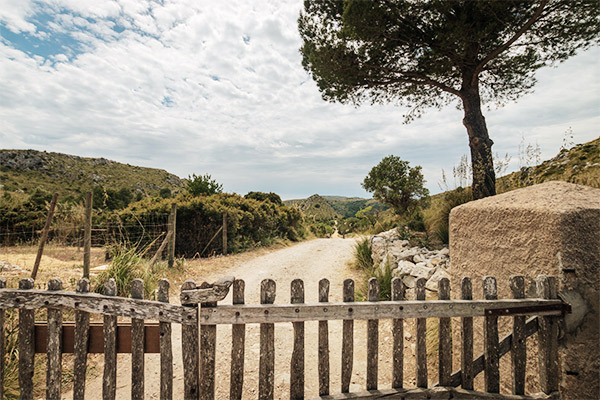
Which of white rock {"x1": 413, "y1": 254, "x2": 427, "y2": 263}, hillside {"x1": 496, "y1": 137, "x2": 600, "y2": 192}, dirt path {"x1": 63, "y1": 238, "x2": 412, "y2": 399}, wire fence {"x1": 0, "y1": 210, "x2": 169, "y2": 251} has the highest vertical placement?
hillside {"x1": 496, "y1": 137, "x2": 600, "y2": 192}

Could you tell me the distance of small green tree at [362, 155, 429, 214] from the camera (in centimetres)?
1477

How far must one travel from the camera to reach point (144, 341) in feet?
7.32

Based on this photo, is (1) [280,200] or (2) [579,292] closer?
(2) [579,292]

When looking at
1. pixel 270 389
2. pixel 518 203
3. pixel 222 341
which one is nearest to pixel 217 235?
pixel 222 341

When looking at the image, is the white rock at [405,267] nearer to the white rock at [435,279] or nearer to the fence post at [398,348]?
the white rock at [435,279]

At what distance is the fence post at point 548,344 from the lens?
2178 mm

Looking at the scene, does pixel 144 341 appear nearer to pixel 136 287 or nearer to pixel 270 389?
pixel 136 287

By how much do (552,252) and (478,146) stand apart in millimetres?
5510

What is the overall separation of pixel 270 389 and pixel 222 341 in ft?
6.86

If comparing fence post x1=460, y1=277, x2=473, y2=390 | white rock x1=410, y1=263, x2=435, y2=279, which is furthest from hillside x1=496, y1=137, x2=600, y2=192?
fence post x1=460, y1=277, x2=473, y2=390

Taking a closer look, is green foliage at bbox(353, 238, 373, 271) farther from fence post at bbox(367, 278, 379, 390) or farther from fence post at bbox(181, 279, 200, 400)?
fence post at bbox(181, 279, 200, 400)

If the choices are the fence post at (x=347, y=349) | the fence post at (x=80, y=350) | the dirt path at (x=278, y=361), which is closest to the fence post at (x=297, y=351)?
the fence post at (x=347, y=349)

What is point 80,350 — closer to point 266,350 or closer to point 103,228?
point 266,350

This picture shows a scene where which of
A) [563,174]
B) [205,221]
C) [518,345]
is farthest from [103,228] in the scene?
[563,174]
